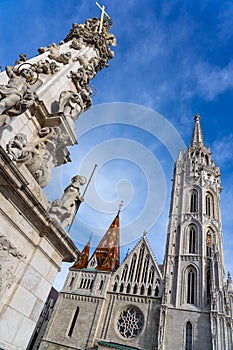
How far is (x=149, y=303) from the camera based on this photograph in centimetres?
2239

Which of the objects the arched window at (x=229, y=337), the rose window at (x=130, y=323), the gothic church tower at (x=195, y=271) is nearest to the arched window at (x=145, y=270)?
the gothic church tower at (x=195, y=271)

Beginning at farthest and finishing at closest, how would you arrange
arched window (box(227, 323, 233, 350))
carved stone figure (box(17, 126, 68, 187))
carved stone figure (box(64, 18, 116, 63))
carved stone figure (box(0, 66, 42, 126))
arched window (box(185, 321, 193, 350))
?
arched window (box(185, 321, 193, 350)), arched window (box(227, 323, 233, 350)), carved stone figure (box(64, 18, 116, 63)), carved stone figure (box(17, 126, 68, 187)), carved stone figure (box(0, 66, 42, 126))

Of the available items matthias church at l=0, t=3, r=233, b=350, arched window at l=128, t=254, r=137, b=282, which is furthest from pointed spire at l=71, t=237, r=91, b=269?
arched window at l=128, t=254, r=137, b=282

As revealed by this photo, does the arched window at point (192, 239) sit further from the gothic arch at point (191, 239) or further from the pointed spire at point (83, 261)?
the pointed spire at point (83, 261)

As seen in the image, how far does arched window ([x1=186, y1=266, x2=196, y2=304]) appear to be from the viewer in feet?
72.2

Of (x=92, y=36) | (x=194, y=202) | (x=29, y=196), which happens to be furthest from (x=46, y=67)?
(x=194, y=202)

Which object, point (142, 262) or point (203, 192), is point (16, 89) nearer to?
point (142, 262)

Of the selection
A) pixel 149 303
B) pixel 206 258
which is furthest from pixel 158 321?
pixel 206 258

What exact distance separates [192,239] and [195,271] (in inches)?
160

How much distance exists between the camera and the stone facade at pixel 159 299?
19797 mm

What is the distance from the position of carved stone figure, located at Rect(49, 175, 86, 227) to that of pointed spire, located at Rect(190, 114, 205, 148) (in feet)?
125

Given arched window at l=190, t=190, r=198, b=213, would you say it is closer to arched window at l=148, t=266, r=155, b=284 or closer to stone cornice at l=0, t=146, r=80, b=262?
arched window at l=148, t=266, r=155, b=284

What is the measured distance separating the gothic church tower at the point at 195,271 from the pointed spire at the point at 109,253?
23.8ft

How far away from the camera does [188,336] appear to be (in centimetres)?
1973
